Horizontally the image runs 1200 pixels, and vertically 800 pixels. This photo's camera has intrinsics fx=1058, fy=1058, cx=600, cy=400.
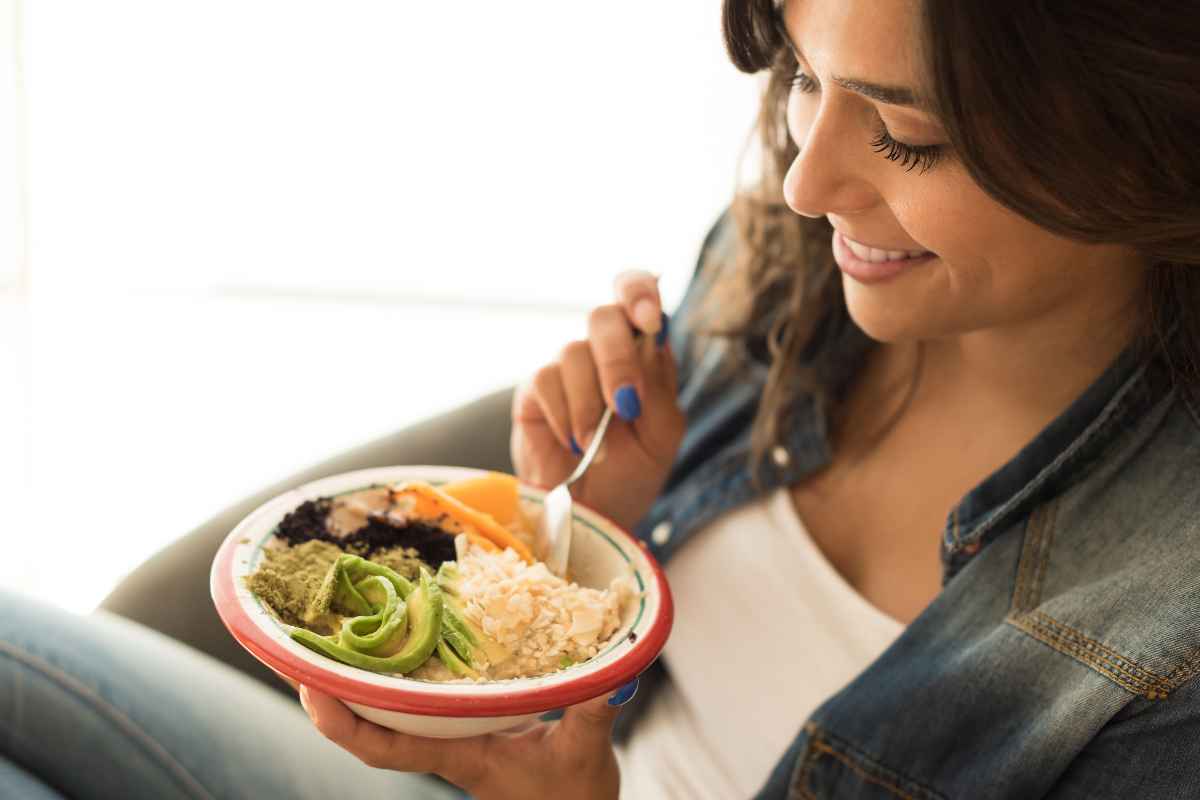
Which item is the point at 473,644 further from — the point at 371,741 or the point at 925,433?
the point at 925,433

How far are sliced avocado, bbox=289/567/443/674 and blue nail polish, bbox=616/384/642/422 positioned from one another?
1.18 feet

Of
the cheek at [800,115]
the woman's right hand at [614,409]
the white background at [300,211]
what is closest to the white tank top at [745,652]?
the woman's right hand at [614,409]

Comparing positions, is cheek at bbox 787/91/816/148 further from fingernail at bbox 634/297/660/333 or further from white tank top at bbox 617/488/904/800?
white tank top at bbox 617/488/904/800

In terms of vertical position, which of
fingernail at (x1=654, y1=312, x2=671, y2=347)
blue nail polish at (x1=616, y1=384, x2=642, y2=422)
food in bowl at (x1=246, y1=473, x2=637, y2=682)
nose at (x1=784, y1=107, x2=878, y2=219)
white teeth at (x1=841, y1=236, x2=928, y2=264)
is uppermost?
nose at (x1=784, y1=107, x2=878, y2=219)

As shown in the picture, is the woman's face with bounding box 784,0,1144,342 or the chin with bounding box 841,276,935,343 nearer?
the woman's face with bounding box 784,0,1144,342

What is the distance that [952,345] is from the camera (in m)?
1.20

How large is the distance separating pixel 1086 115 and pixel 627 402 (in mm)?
531

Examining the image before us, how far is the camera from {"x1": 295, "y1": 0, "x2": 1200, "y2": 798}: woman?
76 centimetres

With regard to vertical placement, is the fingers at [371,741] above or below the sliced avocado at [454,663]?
below

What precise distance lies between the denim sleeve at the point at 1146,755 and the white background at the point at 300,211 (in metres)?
2.12

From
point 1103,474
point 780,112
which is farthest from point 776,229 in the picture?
point 1103,474

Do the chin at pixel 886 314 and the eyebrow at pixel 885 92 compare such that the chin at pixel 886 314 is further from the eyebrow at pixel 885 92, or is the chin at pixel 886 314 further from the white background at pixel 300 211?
the white background at pixel 300 211

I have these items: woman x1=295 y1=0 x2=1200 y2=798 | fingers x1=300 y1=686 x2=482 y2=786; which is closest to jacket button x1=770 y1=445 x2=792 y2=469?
woman x1=295 y1=0 x2=1200 y2=798

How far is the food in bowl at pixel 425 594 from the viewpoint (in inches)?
30.8
